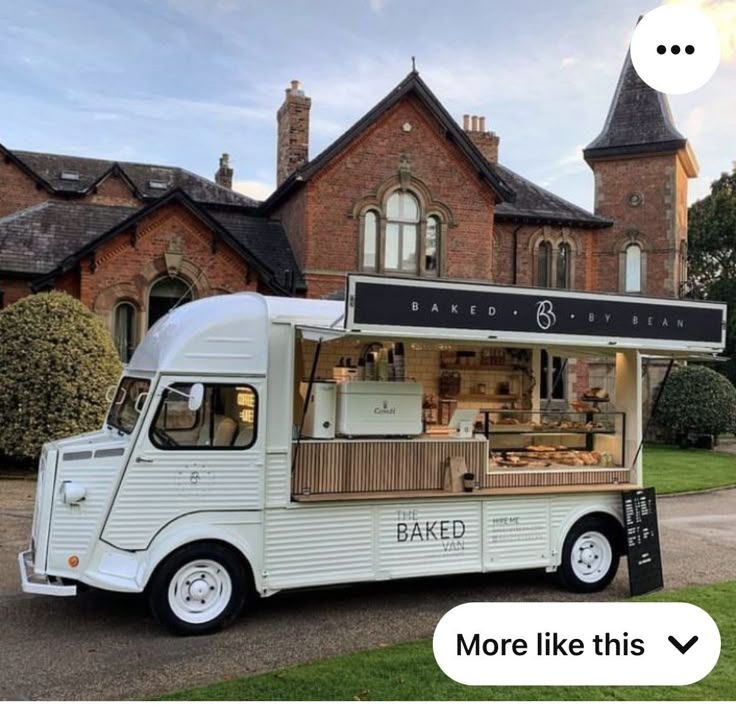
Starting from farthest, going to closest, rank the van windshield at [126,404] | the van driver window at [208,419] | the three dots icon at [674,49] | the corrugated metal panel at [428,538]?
the corrugated metal panel at [428,538], the van windshield at [126,404], the van driver window at [208,419], the three dots icon at [674,49]

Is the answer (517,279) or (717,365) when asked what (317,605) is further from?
(717,365)

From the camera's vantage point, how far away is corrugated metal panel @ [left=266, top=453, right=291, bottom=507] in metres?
6.99

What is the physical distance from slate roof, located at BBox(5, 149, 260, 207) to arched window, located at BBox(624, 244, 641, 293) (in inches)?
569

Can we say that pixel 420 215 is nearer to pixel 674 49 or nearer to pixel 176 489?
pixel 176 489

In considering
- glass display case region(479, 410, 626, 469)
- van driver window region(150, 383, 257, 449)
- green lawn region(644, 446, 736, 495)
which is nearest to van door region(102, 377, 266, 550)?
van driver window region(150, 383, 257, 449)

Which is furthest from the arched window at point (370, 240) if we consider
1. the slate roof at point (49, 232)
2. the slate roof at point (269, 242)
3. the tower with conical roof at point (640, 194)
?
the tower with conical roof at point (640, 194)

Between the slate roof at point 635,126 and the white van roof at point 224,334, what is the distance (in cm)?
2485

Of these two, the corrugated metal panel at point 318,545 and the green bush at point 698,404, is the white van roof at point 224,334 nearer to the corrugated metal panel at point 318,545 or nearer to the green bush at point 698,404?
the corrugated metal panel at point 318,545

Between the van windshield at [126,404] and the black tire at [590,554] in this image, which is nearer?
the van windshield at [126,404]

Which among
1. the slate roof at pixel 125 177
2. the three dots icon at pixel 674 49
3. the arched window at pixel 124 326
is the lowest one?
the three dots icon at pixel 674 49

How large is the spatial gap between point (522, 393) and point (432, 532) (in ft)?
13.7

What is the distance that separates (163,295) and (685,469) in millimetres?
14504

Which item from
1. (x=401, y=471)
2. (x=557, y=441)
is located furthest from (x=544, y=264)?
(x=401, y=471)

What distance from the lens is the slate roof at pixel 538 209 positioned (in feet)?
86.3
